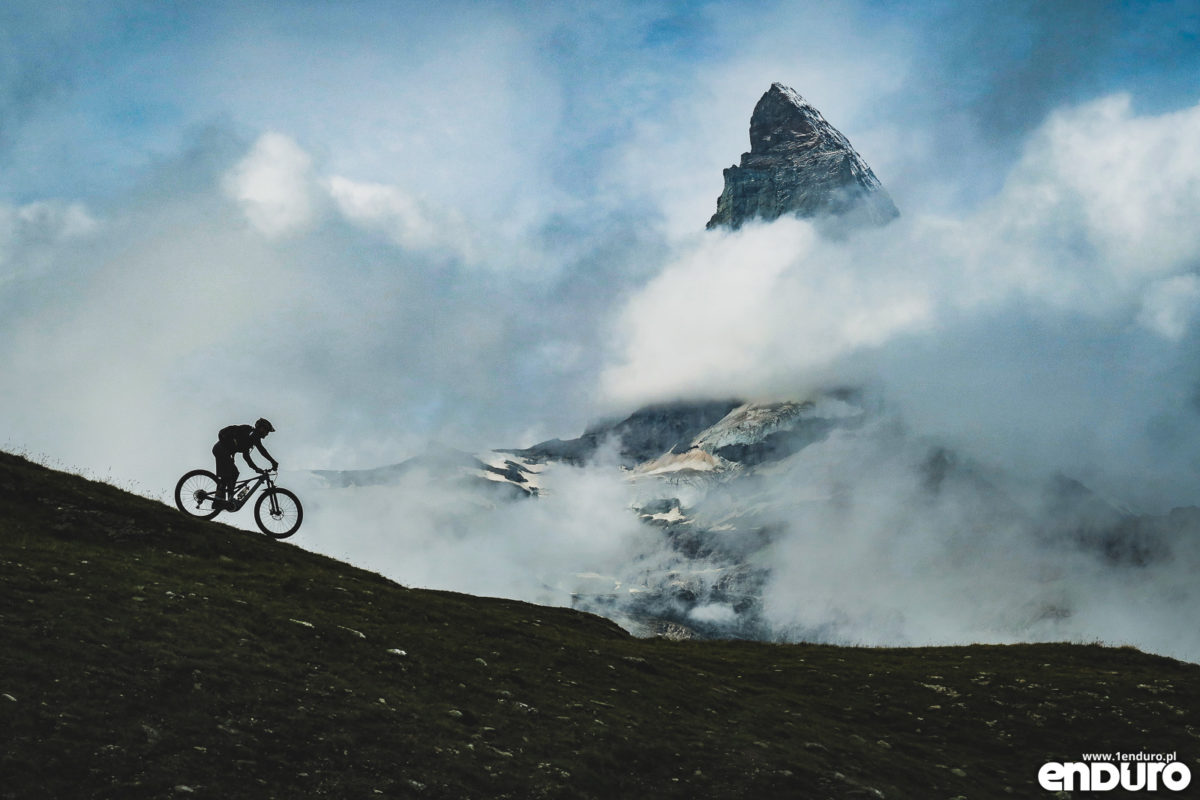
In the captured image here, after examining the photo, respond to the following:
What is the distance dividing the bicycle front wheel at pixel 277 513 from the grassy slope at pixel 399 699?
1192 millimetres

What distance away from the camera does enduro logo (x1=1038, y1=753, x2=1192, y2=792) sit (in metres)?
30.4

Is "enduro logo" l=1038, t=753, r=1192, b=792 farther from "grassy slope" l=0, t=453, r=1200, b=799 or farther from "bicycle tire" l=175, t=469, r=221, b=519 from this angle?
"bicycle tire" l=175, t=469, r=221, b=519

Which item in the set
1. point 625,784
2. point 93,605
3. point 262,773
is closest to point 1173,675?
point 625,784

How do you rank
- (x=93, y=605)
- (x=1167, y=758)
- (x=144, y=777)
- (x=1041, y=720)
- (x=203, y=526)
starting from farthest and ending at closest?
(x=203, y=526)
(x=1041, y=720)
(x=1167, y=758)
(x=93, y=605)
(x=144, y=777)

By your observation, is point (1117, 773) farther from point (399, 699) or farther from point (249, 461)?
point (249, 461)

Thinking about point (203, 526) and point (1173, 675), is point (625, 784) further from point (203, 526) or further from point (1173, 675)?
point (1173, 675)

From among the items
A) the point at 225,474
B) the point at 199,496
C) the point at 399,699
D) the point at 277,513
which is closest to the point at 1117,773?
the point at 399,699

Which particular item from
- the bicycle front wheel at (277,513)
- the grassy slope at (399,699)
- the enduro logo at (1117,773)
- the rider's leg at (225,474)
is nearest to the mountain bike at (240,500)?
the bicycle front wheel at (277,513)

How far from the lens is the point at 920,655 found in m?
52.1

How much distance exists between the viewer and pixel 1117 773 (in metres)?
31.9

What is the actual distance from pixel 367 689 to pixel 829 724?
17.5 metres

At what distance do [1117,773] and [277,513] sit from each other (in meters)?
36.3

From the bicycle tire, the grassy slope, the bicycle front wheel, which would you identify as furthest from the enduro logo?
the bicycle tire

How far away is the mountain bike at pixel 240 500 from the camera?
42750 millimetres
